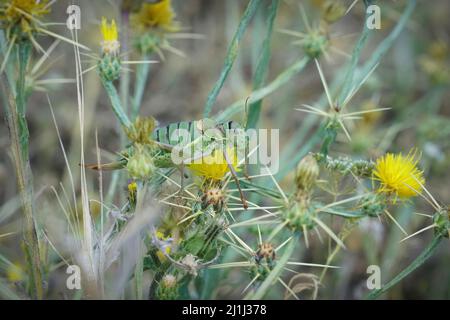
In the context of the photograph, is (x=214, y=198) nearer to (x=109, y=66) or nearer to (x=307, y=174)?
(x=307, y=174)

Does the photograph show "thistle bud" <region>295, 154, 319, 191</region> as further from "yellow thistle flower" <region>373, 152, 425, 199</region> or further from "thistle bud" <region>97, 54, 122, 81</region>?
"thistle bud" <region>97, 54, 122, 81</region>

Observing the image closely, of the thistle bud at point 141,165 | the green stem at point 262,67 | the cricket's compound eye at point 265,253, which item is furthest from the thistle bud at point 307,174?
the green stem at point 262,67

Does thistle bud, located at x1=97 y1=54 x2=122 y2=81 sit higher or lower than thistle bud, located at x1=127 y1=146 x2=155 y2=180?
higher

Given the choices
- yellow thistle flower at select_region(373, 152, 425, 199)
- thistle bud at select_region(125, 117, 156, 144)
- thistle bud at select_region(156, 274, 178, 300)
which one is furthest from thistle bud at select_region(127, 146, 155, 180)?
yellow thistle flower at select_region(373, 152, 425, 199)
